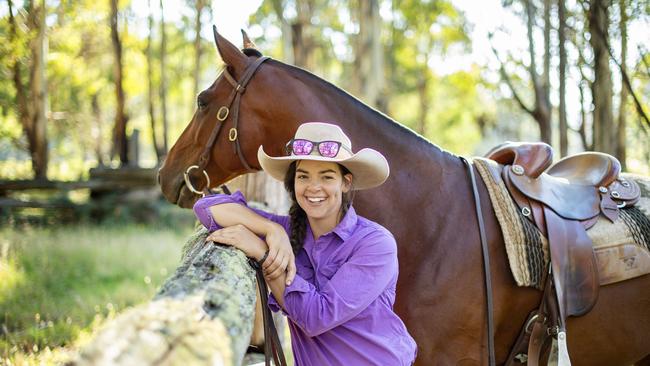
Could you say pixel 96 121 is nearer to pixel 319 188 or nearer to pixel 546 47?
pixel 546 47

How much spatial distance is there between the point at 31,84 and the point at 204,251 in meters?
10.1

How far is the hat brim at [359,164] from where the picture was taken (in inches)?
74.4

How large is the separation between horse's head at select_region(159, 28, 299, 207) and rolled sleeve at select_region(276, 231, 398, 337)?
986mm

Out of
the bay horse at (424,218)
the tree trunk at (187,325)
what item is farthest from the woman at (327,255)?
the bay horse at (424,218)

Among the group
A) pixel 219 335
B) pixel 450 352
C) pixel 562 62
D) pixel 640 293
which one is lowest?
pixel 450 352

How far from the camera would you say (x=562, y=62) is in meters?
7.56

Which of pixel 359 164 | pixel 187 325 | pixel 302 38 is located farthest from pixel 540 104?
pixel 187 325

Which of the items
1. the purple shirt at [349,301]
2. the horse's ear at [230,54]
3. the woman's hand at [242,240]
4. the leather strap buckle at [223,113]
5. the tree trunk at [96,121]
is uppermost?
the tree trunk at [96,121]

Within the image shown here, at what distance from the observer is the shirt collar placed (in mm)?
1887

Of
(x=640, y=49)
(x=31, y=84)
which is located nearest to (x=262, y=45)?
(x=31, y=84)

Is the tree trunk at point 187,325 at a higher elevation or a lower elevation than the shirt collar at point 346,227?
lower

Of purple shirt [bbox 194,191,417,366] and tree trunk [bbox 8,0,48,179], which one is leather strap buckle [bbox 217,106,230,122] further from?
tree trunk [bbox 8,0,48,179]

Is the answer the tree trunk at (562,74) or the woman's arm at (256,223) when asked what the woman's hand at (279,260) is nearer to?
the woman's arm at (256,223)

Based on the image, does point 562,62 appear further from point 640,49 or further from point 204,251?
point 204,251
